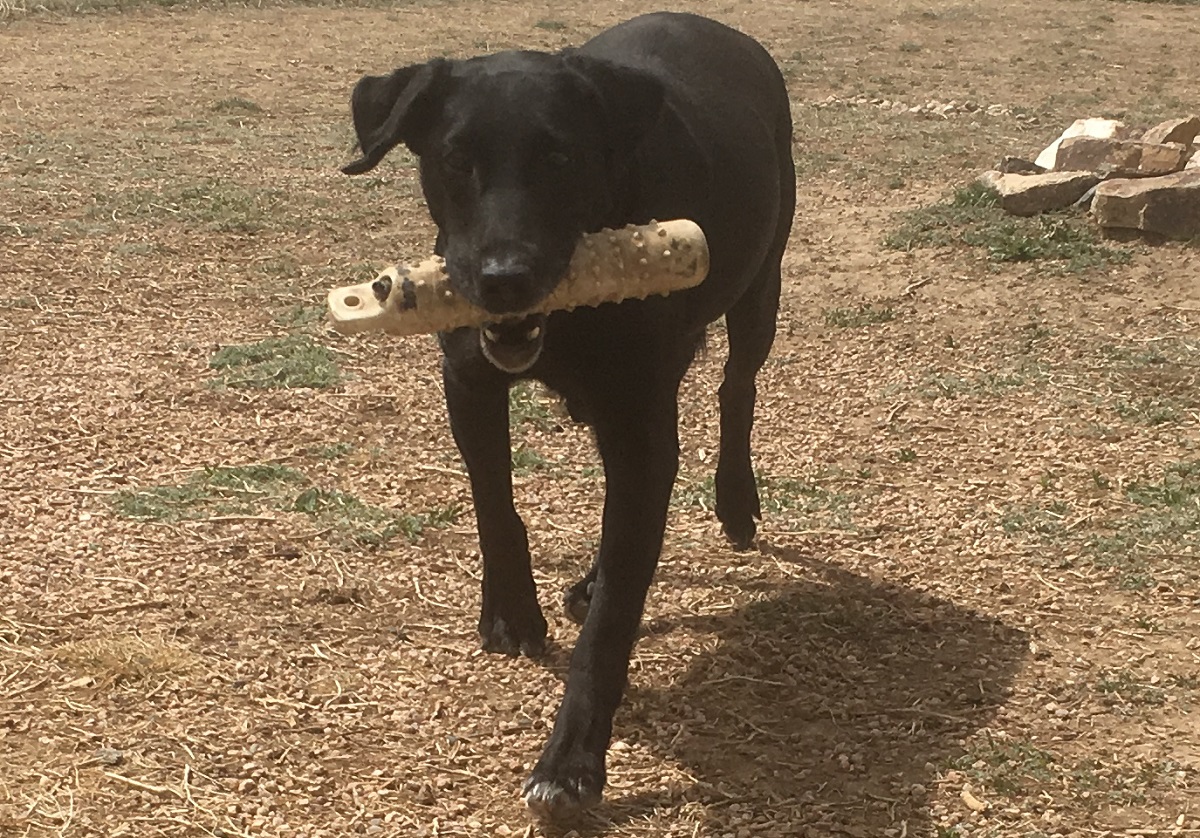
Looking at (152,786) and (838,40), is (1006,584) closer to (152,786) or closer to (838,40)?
(152,786)

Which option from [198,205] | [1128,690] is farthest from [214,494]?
[198,205]

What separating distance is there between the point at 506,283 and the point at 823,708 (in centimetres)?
143

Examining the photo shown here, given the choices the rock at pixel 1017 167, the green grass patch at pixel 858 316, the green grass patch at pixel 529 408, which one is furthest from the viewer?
the rock at pixel 1017 167

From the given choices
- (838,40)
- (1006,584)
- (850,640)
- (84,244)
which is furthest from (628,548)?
(838,40)

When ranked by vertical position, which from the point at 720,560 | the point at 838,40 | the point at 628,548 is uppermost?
the point at 628,548

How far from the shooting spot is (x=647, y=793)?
348 cm

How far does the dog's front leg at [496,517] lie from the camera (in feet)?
12.7

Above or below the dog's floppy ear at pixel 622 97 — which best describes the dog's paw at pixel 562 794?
below

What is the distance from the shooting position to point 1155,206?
7633 mm

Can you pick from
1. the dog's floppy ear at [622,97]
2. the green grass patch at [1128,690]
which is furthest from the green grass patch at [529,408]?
the green grass patch at [1128,690]

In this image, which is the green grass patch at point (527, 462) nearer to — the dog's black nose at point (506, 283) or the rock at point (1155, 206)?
the dog's black nose at point (506, 283)

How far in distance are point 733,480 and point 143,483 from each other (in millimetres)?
1968

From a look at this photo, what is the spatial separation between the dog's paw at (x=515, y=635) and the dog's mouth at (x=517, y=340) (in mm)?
927

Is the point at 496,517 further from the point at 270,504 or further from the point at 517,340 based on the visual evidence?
the point at 270,504
